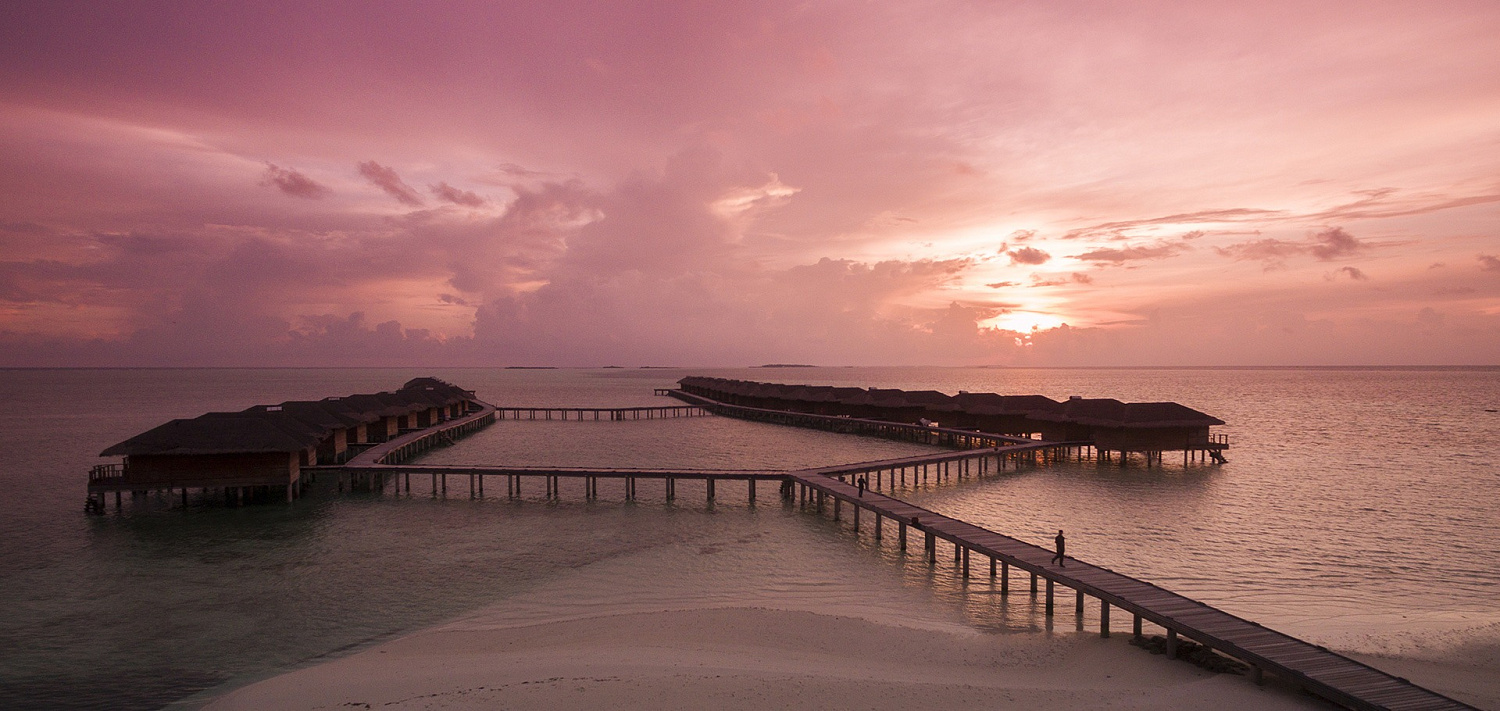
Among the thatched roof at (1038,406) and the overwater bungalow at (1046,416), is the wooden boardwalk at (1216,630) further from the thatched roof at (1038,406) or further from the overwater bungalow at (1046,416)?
the thatched roof at (1038,406)

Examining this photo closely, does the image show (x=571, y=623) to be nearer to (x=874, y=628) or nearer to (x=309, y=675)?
(x=309, y=675)

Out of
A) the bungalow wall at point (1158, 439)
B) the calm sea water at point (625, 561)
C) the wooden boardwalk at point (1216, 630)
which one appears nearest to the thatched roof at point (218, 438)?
the calm sea water at point (625, 561)

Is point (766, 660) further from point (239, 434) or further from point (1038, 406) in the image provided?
point (1038, 406)

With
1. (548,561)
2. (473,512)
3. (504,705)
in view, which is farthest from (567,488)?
(504,705)

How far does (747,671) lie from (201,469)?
2496 centimetres

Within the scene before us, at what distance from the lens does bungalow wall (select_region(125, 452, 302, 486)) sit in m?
27.0

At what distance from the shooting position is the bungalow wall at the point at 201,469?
2705cm

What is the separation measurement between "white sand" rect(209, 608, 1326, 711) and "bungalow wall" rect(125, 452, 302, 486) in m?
17.3

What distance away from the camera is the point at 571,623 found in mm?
15766

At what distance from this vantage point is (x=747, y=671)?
499 inches

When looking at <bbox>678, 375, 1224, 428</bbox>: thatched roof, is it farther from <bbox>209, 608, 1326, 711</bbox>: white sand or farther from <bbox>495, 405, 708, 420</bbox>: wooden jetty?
<bbox>209, 608, 1326, 711</bbox>: white sand

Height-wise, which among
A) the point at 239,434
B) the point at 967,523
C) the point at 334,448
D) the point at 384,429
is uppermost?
the point at 239,434

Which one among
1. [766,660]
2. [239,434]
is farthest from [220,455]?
[766,660]

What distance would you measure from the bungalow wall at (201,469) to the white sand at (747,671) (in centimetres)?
1727
